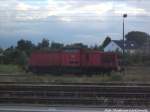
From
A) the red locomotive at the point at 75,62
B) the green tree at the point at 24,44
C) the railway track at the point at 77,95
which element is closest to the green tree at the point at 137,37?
the green tree at the point at 24,44

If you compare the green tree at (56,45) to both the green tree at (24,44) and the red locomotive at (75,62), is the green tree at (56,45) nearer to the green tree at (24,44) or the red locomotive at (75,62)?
the green tree at (24,44)

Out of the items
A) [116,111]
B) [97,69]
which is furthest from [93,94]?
[97,69]

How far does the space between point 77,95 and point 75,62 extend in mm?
27017

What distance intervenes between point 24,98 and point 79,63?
27.6 metres

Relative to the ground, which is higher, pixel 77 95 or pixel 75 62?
pixel 75 62

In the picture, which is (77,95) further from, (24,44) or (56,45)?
(24,44)

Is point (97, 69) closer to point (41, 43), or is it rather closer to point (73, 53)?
point (73, 53)

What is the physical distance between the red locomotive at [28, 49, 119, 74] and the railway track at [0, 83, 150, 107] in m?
25.0

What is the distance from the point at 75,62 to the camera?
153ft

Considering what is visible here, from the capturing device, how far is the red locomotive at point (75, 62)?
4616 centimetres

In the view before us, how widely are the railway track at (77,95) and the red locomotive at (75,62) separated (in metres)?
25.0

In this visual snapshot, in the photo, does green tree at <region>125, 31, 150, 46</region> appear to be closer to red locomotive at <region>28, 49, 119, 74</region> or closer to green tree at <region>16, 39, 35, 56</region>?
green tree at <region>16, 39, 35, 56</region>

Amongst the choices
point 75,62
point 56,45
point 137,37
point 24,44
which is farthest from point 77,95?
point 137,37

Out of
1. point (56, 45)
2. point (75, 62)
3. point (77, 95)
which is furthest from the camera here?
point (56, 45)
